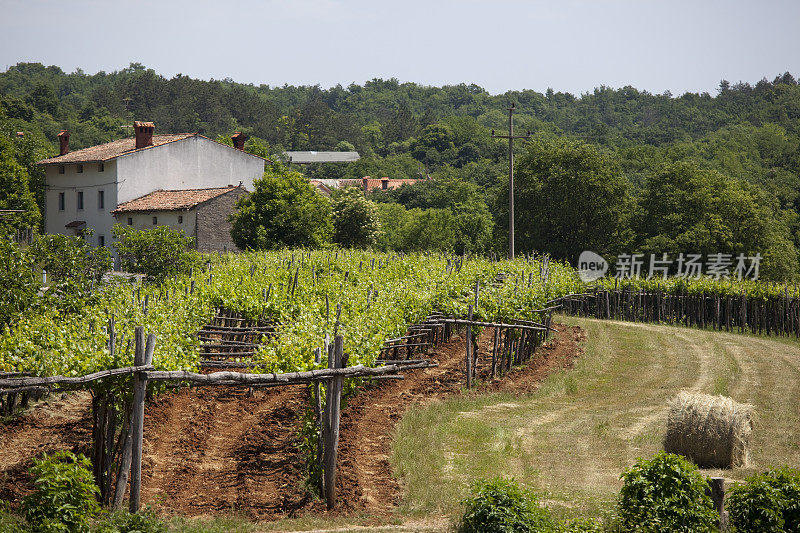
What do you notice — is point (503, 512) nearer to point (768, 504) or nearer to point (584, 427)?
point (768, 504)

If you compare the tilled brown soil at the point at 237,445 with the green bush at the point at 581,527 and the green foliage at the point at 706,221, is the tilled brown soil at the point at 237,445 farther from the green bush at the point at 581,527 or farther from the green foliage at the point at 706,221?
the green foliage at the point at 706,221

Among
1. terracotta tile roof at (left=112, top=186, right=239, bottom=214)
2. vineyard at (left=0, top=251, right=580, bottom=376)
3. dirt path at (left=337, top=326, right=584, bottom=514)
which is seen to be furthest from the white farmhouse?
dirt path at (left=337, top=326, right=584, bottom=514)

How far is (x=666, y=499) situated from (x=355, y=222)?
1782 inches

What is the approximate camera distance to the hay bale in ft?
41.7

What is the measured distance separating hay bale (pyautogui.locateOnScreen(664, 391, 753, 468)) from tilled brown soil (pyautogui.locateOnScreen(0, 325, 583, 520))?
4842 mm

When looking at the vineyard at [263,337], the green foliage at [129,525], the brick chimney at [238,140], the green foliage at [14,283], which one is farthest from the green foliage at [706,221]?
the green foliage at [129,525]

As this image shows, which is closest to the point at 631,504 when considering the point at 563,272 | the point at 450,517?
the point at 450,517

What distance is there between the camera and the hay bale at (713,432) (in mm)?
12711

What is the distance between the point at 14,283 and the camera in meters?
16.0

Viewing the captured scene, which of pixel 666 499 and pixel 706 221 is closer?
pixel 666 499

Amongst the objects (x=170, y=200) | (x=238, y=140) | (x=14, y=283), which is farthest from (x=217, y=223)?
(x=14, y=283)

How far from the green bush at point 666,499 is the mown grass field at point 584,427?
0.96 meters

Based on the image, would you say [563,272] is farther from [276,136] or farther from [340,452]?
[276,136]

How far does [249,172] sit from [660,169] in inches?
1074
